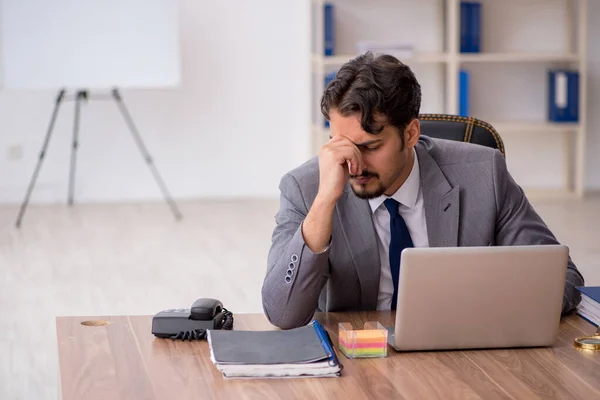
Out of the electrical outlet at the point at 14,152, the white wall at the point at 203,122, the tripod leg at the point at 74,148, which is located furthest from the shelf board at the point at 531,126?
the electrical outlet at the point at 14,152

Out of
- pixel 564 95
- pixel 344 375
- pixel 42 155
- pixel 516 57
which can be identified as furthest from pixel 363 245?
pixel 564 95

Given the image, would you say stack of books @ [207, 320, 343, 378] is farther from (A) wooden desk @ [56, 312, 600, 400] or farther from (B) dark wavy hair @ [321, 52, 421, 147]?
(B) dark wavy hair @ [321, 52, 421, 147]

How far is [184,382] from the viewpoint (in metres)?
1.59

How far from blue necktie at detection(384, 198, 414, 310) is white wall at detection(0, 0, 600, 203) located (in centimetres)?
482

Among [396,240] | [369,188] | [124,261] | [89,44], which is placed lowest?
[124,261]

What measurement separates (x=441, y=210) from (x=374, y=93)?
1.09ft

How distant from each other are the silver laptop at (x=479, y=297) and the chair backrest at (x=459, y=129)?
91cm

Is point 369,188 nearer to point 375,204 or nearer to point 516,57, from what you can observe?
point 375,204

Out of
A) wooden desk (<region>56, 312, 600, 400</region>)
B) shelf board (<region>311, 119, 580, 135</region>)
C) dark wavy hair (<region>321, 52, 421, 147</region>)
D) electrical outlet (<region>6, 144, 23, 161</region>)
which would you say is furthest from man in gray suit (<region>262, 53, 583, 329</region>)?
electrical outlet (<region>6, 144, 23, 161</region>)

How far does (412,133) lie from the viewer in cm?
218

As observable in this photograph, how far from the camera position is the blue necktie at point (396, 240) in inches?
84.7

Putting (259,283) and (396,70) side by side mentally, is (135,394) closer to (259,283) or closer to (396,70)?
(396,70)

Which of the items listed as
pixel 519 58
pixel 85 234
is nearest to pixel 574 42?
pixel 519 58

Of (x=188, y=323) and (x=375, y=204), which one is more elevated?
(x=375, y=204)
